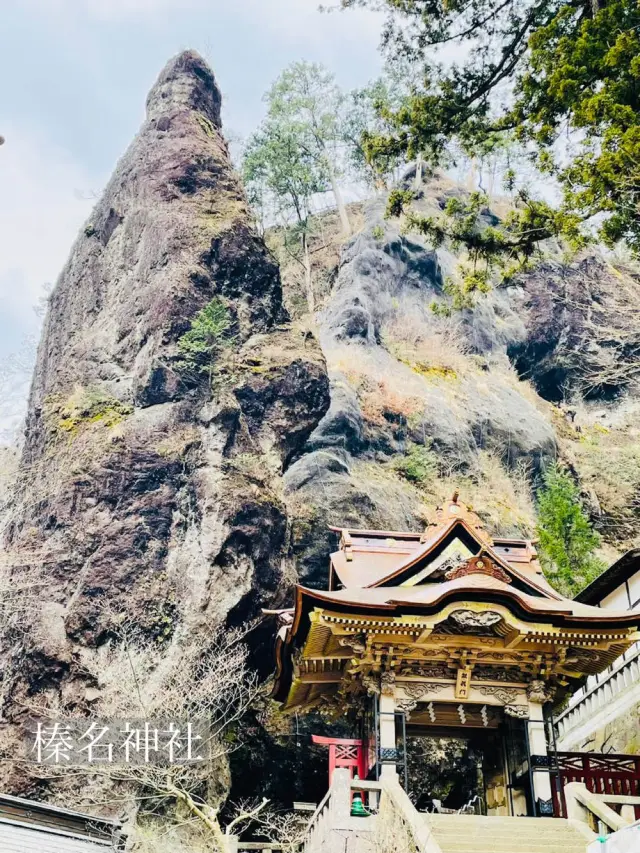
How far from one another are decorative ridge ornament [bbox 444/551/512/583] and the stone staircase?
11.5 ft

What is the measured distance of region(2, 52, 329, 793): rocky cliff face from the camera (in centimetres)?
1831

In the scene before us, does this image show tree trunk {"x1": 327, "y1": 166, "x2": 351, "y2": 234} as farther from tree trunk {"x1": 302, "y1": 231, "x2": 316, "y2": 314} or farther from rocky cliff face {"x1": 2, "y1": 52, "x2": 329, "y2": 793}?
rocky cliff face {"x1": 2, "y1": 52, "x2": 329, "y2": 793}

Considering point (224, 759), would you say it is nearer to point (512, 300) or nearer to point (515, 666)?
point (515, 666)

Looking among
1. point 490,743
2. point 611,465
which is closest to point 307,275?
point 611,465

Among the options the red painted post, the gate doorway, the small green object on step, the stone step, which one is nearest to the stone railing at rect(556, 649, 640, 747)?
the gate doorway

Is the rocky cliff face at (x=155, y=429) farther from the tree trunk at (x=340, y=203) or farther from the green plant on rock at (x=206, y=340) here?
the tree trunk at (x=340, y=203)

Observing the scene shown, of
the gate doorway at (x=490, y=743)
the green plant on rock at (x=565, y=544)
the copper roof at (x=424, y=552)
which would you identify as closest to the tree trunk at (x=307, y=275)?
the green plant on rock at (x=565, y=544)

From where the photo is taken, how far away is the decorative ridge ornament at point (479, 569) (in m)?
12.1

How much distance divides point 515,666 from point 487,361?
2526 centimetres

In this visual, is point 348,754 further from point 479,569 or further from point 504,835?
point 479,569

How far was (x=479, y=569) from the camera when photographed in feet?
39.9

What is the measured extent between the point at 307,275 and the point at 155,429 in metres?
19.3

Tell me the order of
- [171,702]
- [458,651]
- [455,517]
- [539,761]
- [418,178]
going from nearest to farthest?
[539,761]
[458,651]
[455,517]
[171,702]
[418,178]

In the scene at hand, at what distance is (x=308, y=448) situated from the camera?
26.7 meters
